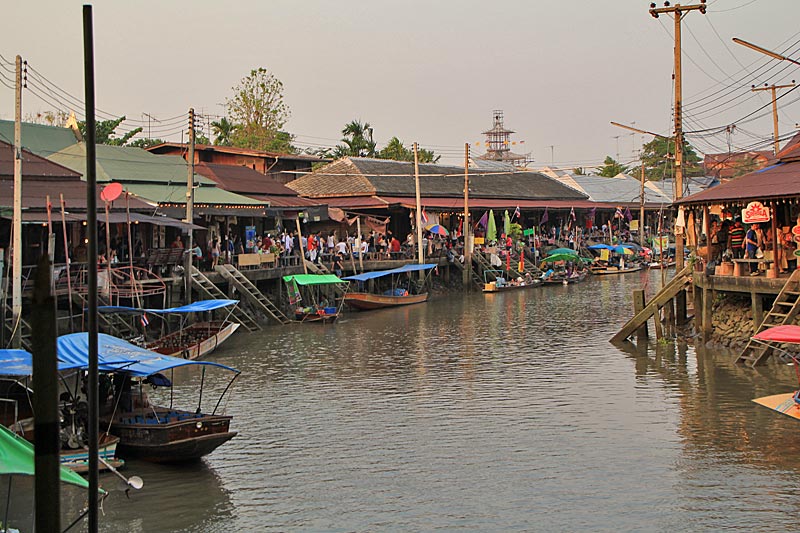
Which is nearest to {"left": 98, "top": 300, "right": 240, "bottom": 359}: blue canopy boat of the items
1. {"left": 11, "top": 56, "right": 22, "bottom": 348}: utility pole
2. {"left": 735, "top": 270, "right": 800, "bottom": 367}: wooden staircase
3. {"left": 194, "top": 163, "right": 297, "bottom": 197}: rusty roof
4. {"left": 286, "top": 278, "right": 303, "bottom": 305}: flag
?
{"left": 11, "top": 56, "right": 22, "bottom": 348}: utility pole

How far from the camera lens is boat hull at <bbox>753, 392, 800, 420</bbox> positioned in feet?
49.9

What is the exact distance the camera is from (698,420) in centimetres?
1608

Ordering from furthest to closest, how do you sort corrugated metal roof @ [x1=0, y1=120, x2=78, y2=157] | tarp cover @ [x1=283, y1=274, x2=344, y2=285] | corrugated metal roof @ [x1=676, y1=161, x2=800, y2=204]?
corrugated metal roof @ [x1=0, y1=120, x2=78, y2=157] → tarp cover @ [x1=283, y1=274, x2=344, y2=285] → corrugated metal roof @ [x1=676, y1=161, x2=800, y2=204]

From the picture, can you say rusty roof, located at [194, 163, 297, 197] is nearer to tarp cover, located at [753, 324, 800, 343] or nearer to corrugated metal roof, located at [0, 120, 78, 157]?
corrugated metal roof, located at [0, 120, 78, 157]

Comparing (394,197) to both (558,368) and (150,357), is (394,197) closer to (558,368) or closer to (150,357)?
(558,368)

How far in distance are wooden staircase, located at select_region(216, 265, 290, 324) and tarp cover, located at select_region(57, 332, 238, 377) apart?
14080 mm

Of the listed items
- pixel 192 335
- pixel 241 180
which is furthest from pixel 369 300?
pixel 192 335

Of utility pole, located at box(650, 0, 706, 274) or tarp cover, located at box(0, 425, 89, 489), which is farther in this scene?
utility pole, located at box(650, 0, 706, 274)

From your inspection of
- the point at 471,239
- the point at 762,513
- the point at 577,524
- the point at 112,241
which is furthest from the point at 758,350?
the point at 471,239

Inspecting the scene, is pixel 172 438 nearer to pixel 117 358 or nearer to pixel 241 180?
pixel 117 358

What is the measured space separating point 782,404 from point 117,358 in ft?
37.8

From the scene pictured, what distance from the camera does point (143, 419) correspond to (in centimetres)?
1383

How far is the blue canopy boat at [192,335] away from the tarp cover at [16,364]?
608cm

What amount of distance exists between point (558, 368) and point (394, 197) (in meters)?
21.9
